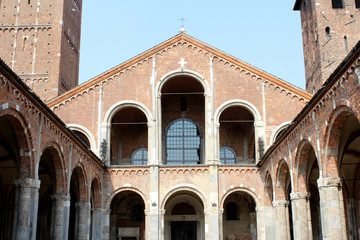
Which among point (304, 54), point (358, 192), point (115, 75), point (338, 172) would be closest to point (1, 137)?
point (115, 75)

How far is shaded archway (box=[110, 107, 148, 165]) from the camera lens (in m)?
Result: 30.2

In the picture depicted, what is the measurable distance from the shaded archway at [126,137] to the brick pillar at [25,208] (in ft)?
45.5

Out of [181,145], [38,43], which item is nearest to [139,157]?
[181,145]

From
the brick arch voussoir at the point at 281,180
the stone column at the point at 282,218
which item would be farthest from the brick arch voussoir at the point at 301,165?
the stone column at the point at 282,218

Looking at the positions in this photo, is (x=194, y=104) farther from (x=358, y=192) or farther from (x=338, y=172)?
(x=338, y=172)

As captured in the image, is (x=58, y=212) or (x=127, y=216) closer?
(x=58, y=212)

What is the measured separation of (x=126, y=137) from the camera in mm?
30984

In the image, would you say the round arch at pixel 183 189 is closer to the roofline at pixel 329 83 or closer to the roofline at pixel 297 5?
the roofline at pixel 329 83

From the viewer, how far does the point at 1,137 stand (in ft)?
61.3

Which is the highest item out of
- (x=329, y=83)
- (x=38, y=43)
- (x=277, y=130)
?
(x=38, y=43)

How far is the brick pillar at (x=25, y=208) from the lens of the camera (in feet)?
50.1

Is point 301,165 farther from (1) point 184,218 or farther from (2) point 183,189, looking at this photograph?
(1) point 184,218

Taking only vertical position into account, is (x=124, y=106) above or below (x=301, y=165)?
above

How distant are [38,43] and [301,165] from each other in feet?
80.6
